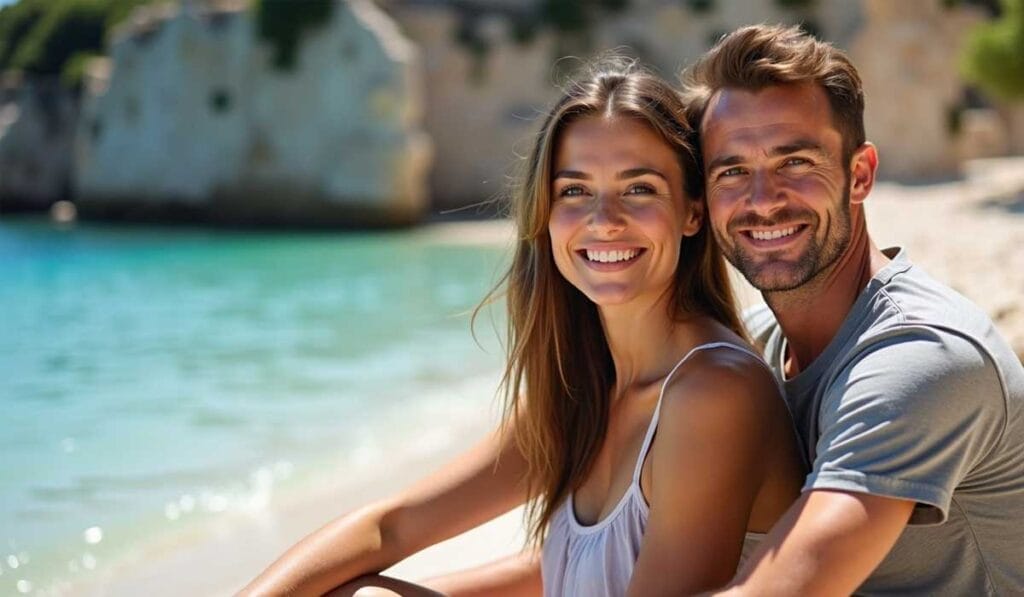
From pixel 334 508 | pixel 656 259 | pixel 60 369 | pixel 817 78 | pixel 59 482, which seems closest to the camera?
pixel 817 78

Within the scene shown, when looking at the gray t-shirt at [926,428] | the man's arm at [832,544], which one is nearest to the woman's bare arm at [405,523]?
the gray t-shirt at [926,428]

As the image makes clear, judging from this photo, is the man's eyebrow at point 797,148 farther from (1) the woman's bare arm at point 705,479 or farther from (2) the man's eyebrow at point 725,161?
(1) the woman's bare arm at point 705,479

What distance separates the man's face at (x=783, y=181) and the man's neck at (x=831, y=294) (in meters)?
0.03

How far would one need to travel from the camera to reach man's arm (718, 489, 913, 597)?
1.87m

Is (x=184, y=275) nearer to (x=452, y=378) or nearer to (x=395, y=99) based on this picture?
(x=395, y=99)

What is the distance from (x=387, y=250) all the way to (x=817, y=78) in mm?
18771

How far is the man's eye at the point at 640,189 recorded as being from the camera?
8.20 feet

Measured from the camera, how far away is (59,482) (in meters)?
6.20

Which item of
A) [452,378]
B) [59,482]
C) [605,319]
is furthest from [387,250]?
[605,319]

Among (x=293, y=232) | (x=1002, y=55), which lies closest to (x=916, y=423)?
(x=1002, y=55)

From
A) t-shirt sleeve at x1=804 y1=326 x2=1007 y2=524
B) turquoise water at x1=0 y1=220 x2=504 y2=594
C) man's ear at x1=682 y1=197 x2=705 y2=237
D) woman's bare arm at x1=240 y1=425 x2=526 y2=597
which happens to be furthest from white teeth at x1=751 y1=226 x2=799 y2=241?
turquoise water at x1=0 y1=220 x2=504 y2=594

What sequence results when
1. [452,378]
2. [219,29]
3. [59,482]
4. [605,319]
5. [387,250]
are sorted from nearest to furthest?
[605,319], [59,482], [452,378], [387,250], [219,29]

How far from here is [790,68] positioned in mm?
2311

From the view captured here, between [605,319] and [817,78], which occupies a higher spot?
[817,78]
